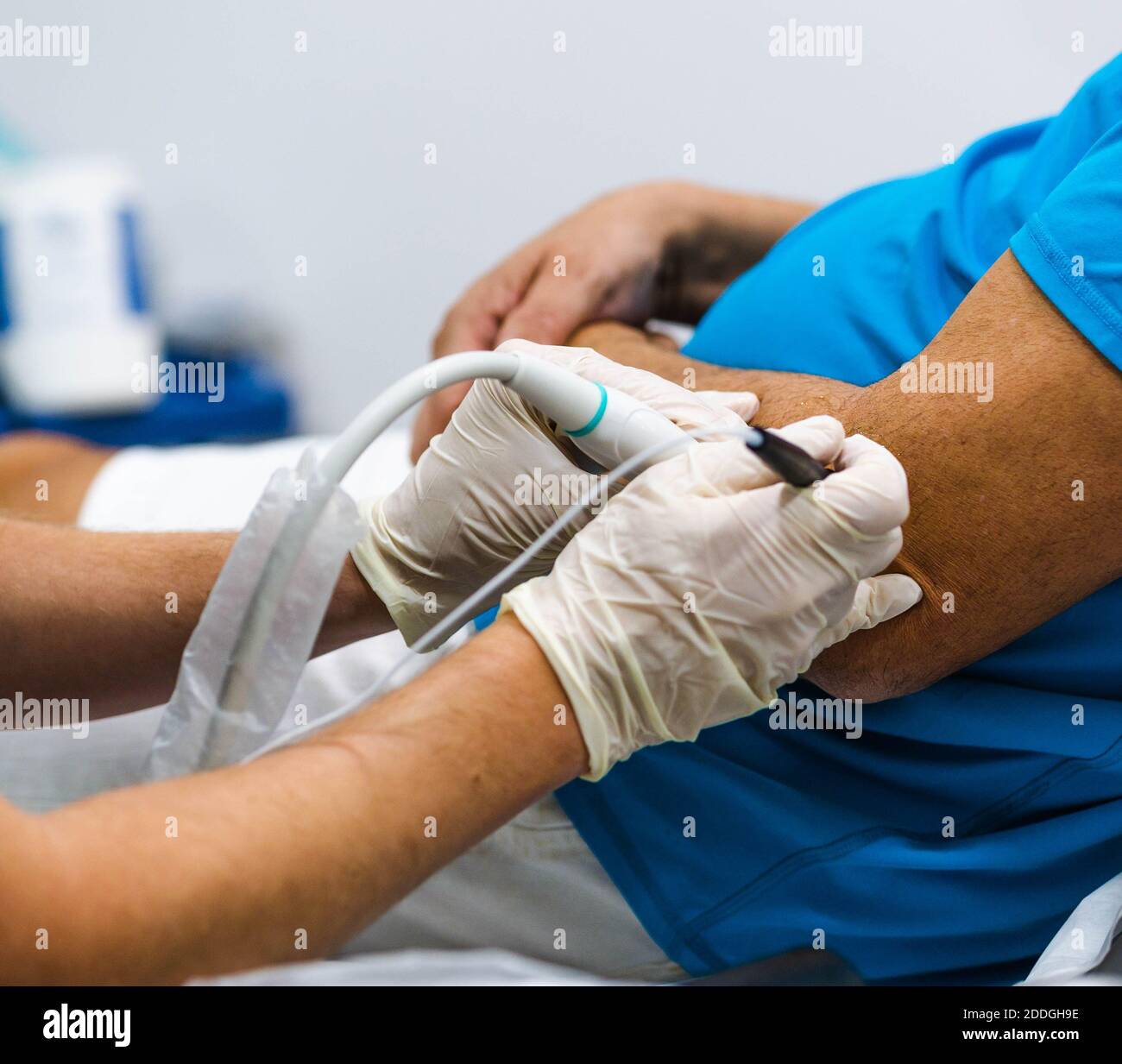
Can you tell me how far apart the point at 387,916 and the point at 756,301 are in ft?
2.23

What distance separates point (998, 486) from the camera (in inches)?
28.7

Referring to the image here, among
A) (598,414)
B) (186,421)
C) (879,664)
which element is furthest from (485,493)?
(186,421)

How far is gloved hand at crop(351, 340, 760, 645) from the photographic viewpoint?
0.80 metres

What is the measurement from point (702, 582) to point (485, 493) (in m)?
0.24

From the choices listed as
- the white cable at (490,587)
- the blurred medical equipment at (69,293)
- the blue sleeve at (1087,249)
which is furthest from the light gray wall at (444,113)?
the white cable at (490,587)

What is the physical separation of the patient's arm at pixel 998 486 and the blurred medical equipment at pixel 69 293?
62.5 inches

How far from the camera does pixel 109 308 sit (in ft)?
6.38

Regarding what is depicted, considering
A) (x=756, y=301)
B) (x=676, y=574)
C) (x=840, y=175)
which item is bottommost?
(x=676, y=574)

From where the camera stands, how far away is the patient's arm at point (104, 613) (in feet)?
2.96

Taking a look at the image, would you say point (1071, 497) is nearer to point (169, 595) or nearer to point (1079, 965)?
point (1079, 965)

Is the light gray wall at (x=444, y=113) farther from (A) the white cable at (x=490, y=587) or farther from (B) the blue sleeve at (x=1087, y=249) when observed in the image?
(A) the white cable at (x=490, y=587)

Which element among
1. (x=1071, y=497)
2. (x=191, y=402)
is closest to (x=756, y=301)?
(x=1071, y=497)

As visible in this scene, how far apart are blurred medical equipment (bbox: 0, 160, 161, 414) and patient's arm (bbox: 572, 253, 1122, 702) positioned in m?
1.59

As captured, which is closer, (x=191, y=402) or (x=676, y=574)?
(x=676, y=574)
